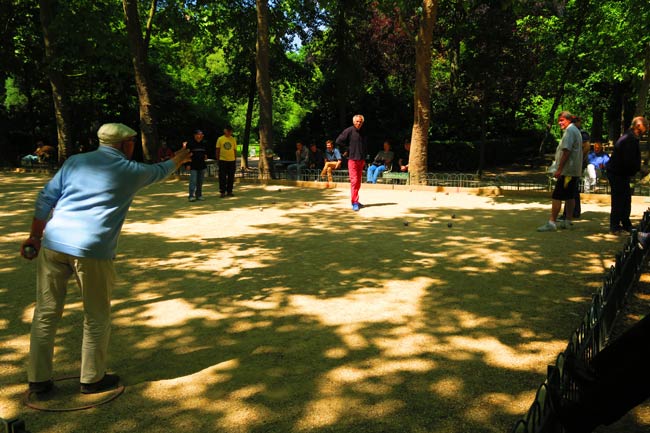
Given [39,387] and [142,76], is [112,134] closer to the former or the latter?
[39,387]

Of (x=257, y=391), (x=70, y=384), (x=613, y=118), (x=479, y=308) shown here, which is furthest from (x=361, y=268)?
(x=613, y=118)

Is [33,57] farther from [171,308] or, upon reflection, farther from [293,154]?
[171,308]

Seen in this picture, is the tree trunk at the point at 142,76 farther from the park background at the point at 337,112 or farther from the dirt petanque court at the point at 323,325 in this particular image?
the dirt petanque court at the point at 323,325

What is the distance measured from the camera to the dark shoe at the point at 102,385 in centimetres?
390

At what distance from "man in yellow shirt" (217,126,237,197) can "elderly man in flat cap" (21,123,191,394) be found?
1089 centimetres

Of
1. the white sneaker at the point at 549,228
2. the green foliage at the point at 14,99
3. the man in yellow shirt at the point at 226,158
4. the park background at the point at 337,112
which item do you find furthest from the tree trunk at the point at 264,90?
the green foliage at the point at 14,99

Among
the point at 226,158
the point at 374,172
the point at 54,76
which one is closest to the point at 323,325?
the point at 226,158

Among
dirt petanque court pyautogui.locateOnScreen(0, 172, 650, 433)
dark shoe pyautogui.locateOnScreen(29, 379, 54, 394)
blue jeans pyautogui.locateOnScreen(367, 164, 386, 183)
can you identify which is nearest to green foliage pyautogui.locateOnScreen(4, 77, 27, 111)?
blue jeans pyautogui.locateOnScreen(367, 164, 386, 183)

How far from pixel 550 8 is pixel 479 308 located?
2529cm

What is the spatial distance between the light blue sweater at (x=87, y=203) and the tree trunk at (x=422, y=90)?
14198 mm

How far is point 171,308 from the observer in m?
5.78

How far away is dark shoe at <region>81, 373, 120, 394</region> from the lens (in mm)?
3896

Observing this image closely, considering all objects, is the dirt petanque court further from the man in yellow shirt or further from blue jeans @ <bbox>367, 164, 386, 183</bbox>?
blue jeans @ <bbox>367, 164, 386, 183</bbox>

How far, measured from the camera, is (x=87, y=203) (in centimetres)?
372
